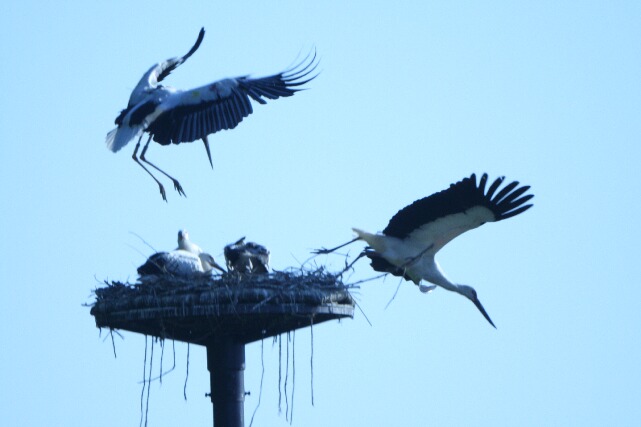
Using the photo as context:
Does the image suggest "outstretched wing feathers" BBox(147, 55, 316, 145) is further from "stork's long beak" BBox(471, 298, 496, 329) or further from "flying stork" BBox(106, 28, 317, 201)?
"stork's long beak" BBox(471, 298, 496, 329)

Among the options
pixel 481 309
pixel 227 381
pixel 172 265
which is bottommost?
pixel 227 381

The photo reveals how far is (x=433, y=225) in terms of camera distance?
11727mm

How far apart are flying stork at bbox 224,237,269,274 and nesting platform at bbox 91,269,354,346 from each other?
22.1 inches

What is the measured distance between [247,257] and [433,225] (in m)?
1.44

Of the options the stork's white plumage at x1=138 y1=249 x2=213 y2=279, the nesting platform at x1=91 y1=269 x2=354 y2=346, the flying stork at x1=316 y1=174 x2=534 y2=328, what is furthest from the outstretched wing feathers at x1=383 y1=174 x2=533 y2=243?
the stork's white plumage at x1=138 y1=249 x2=213 y2=279

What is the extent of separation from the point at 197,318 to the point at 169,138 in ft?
6.85

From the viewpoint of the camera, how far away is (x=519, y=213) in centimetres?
1148

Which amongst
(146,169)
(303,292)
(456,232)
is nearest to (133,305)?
(303,292)

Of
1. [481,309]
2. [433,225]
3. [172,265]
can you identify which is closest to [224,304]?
[172,265]

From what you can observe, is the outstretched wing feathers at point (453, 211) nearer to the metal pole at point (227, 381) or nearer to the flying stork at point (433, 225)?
the flying stork at point (433, 225)

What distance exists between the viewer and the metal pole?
443 inches

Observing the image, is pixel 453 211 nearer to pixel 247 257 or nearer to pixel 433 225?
pixel 433 225

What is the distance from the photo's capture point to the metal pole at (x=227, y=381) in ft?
36.9

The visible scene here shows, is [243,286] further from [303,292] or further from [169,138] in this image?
[169,138]
